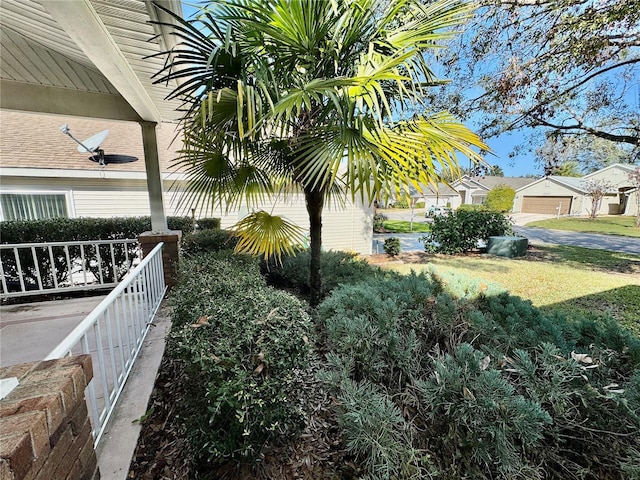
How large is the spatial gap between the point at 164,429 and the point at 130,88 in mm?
3284

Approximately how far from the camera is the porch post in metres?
4.20

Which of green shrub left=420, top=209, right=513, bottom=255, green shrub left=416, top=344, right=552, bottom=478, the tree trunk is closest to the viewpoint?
green shrub left=416, top=344, right=552, bottom=478

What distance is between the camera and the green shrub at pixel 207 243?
4.86 meters

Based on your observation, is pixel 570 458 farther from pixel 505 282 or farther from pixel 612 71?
pixel 612 71

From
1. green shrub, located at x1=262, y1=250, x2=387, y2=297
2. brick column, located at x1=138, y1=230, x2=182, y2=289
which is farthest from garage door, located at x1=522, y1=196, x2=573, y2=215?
brick column, located at x1=138, y1=230, x2=182, y2=289

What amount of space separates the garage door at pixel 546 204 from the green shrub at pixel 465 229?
26.6 metres

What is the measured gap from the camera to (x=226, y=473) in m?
1.75

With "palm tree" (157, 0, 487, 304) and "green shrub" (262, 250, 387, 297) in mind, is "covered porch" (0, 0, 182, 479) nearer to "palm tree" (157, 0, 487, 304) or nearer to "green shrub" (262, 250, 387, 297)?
"palm tree" (157, 0, 487, 304)

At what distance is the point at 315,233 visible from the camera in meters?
3.77

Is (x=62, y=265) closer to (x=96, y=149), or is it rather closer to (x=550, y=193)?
(x=96, y=149)

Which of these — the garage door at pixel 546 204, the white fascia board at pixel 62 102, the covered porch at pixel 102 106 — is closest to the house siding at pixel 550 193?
the garage door at pixel 546 204

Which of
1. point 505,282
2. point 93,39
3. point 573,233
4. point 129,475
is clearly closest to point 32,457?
point 129,475

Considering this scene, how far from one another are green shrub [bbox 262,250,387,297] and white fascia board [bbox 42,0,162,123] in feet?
9.83

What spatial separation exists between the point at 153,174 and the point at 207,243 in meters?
1.36
